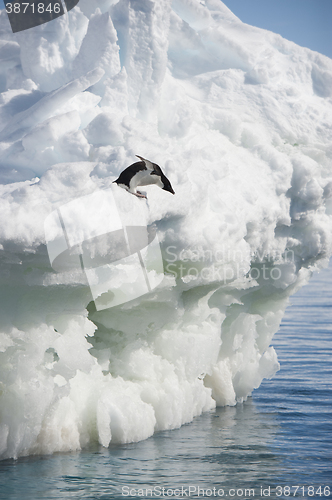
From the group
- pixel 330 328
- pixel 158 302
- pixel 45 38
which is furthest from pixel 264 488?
pixel 330 328

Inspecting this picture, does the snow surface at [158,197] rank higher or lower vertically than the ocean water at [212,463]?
higher

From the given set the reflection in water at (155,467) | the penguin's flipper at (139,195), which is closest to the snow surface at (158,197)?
the penguin's flipper at (139,195)

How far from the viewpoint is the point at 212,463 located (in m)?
6.73

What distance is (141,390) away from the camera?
7.68m

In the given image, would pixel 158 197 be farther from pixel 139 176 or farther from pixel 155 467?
pixel 155 467

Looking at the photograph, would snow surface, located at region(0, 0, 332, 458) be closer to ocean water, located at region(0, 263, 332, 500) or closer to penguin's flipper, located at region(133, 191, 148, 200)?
penguin's flipper, located at region(133, 191, 148, 200)

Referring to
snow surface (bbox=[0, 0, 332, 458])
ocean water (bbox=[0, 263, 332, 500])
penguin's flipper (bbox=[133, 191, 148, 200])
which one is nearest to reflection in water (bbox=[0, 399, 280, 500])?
ocean water (bbox=[0, 263, 332, 500])

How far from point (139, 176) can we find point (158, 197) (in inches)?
18.2

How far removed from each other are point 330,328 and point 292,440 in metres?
11.7

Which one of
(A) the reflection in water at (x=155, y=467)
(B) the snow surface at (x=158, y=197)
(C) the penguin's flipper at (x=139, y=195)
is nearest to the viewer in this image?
(A) the reflection in water at (x=155, y=467)

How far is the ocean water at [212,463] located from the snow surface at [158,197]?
0.32m

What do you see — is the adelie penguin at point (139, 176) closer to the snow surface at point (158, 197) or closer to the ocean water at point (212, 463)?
the snow surface at point (158, 197)

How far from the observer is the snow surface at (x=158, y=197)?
6152mm

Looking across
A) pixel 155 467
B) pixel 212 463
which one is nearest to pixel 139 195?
pixel 155 467
